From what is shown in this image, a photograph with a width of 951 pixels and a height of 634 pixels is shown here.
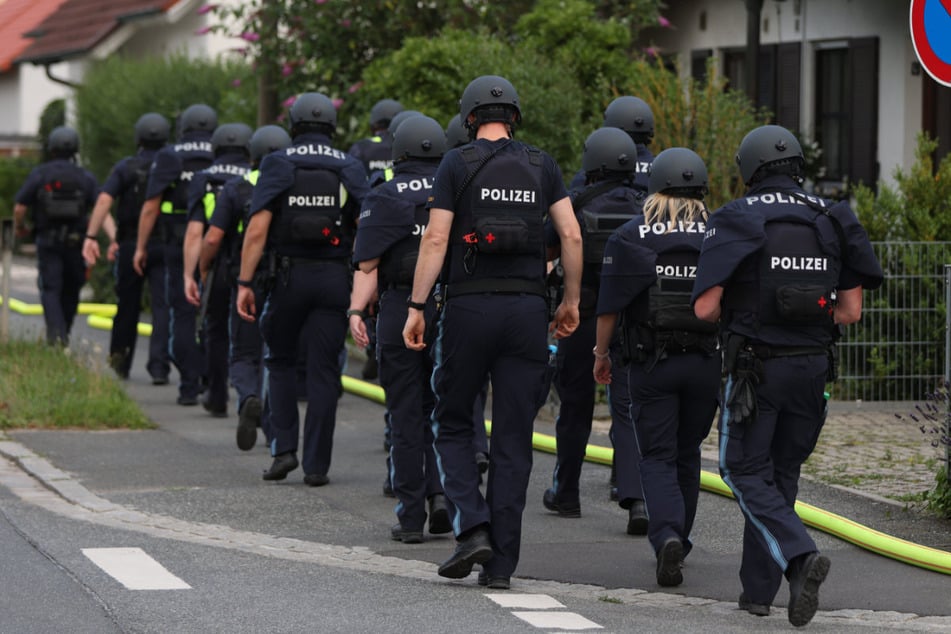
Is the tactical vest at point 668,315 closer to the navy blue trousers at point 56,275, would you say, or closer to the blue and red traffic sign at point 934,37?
the blue and red traffic sign at point 934,37

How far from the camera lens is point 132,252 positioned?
1483 centimetres

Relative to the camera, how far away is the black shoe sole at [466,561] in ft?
24.2

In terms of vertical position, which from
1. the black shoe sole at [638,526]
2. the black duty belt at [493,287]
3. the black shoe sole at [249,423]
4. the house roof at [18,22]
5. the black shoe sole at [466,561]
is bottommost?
the black shoe sole at [638,526]

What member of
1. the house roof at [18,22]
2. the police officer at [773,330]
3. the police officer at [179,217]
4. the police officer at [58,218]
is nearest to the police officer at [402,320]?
the police officer at [773,330]

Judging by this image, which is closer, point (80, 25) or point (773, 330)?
point (773, 330)

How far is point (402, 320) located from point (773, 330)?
227 centimetres

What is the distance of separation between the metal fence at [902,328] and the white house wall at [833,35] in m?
3.38

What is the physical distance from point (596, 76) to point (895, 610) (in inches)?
386

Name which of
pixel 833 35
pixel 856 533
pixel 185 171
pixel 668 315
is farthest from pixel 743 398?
pixel 833 35

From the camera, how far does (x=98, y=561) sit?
26.1 ft

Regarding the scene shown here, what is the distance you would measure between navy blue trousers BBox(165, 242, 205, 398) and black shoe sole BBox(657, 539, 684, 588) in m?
6.98

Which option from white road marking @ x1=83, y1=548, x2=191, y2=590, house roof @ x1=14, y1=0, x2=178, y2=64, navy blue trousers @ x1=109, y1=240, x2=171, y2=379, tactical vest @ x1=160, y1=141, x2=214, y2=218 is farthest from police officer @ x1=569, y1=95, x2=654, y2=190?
house roof @ x1=14, y1=0, x2=178, y2=64

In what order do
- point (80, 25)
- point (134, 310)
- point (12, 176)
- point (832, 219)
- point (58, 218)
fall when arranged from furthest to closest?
point (80, 25) → point (12, 176) → point (58, 218) → point (134, 310) → point (832, 219)

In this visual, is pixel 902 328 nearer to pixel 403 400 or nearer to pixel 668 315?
pixel 403 400
